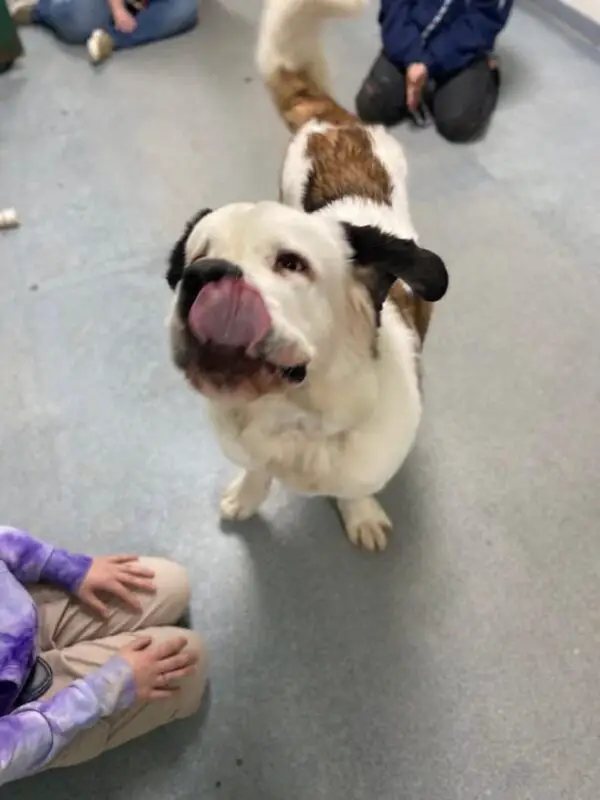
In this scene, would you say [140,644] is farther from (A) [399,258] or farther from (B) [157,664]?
(A) [399,258]

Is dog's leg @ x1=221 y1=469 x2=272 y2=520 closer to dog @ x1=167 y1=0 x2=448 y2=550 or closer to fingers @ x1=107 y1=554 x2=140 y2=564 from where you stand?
dog @ x1=167 y1=0 x2=448 y2=550

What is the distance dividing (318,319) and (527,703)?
33.3 inches

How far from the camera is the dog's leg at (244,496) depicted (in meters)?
1.62

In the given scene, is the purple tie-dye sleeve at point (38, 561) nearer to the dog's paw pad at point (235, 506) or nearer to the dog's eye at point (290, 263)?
the dog's paw pad at point (235, 506)

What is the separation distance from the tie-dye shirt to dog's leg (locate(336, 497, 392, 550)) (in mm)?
548

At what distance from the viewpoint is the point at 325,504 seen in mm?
1713

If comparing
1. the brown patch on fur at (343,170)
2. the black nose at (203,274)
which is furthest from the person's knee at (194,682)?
the brown patch on fur at (343,170)

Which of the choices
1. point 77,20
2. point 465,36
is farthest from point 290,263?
point 77,20

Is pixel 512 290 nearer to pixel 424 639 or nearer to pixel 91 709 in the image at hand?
pixel 424 639

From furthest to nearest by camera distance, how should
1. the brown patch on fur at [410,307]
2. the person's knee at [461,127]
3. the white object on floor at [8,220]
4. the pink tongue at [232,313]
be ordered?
the person's knee at [461,127] < the white object on floor at [8,220] < the brown patch on fur at [410,307] < the pink tongue at [232,313]

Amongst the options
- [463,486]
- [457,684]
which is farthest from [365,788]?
[463,486]

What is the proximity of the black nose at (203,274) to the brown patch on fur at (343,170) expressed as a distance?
0.61 meters

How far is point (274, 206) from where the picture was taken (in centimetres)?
104

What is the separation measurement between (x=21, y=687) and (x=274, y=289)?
2.43ft
